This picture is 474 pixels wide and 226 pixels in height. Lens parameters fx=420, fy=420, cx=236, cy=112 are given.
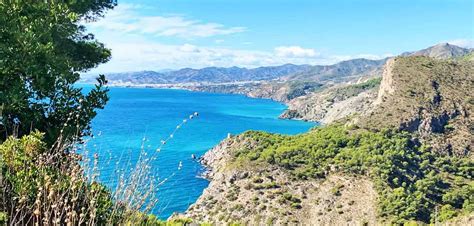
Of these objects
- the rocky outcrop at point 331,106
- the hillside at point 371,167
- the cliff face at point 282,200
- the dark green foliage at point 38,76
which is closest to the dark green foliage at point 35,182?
the dark green foliage at point 38,76

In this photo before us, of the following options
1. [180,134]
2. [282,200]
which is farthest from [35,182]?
[180,134]

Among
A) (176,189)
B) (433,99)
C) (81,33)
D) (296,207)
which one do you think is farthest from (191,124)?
(81,33)

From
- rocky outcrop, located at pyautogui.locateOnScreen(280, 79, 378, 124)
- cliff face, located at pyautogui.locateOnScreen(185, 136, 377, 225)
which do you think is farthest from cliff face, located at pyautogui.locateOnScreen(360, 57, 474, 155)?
rocky outcrop, located at pyautogui.locateOnScreen(280, 79, 378, 124)

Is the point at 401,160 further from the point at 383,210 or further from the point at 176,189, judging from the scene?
the point at 176,189

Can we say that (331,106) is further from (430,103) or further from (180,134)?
(430,103)

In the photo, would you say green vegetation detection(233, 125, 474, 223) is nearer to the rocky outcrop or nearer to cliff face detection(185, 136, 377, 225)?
cliff face detection(185, 136, 377, 225)

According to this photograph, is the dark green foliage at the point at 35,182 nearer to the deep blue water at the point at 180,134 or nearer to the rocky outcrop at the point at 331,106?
the deep blue water at the point at 180,134

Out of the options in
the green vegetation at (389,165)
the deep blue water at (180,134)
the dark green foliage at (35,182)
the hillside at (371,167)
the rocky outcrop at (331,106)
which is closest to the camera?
the dark green foliage at (35,182)
